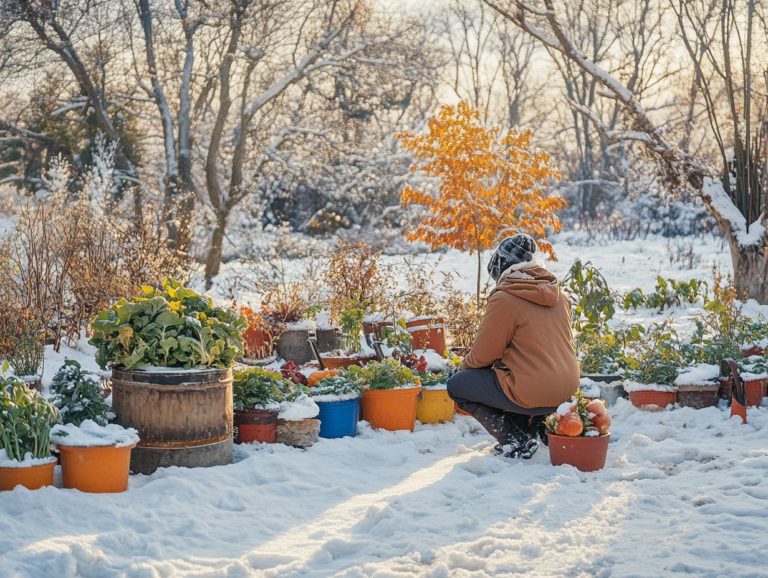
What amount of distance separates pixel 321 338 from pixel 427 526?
4.56m

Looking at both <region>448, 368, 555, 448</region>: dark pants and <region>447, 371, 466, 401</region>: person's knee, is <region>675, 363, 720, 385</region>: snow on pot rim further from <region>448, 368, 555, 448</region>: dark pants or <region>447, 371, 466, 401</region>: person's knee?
<region>447, 371, 466, 401</region>: person's knee

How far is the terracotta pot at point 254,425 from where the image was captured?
5.55 metres

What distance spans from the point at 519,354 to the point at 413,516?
1418 millimetres

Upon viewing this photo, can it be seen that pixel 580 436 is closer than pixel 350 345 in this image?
Yes

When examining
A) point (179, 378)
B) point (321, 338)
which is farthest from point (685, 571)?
point (321, 338)

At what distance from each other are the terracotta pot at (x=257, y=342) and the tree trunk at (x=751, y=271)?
6182mm

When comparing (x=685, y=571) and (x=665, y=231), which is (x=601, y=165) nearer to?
(x=665, y=231)

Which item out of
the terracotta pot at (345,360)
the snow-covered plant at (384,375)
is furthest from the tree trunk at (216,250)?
the snow-covered plant at (384,375)

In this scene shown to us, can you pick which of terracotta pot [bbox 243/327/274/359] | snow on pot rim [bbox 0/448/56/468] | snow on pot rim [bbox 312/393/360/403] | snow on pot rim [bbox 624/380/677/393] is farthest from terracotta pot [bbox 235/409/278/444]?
terracotta pot [bbox 243/327/274/359]

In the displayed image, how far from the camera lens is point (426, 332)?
8039 mm

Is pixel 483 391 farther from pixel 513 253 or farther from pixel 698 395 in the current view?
pixel 698 395

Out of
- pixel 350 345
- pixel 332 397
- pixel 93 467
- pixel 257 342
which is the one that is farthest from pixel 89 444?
pixel 257 342

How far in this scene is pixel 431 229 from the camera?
408 inches

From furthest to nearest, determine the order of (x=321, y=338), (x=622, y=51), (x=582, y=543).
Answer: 1. (x=622, y=51)
2. (x=321, y=338)
3. (x=582, y=543)
